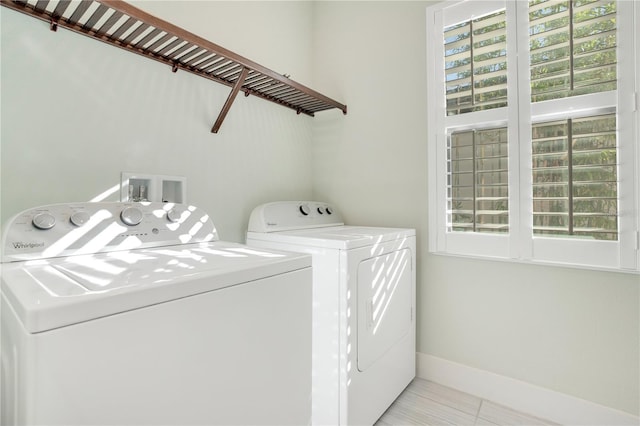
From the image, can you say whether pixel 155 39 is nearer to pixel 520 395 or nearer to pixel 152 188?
pixel 152 188

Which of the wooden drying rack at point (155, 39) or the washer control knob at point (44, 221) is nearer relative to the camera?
the washer control knob at point (44, 221)

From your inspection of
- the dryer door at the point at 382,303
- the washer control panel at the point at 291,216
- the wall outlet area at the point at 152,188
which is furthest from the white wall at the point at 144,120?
the dryer door at the point at 382,303

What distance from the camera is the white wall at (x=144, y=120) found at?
→ 3.69 ft

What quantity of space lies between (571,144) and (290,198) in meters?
1.60

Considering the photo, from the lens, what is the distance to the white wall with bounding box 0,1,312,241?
44.3 inches

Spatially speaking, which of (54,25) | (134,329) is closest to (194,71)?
(54,25)

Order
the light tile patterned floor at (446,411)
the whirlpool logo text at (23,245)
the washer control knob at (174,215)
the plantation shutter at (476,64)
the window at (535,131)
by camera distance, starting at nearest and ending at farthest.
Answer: the whirlpool logo text at (23,245) < the washer control knob at (174,215) < the window at (535,131) < the light tile patterned floor at (446,411) < the plantation shutter at (476,64)

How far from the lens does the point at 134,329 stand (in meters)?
0.68

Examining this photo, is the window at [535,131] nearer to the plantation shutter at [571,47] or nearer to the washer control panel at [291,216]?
the plantation shutter at [571,47]

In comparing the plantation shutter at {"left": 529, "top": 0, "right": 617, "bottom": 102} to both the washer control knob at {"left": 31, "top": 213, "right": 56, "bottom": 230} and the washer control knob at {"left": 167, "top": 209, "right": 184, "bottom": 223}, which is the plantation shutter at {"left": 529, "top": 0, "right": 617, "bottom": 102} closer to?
the washer control knob at {"left": 167, "top": 209, "right": 184, "bottom": 223}

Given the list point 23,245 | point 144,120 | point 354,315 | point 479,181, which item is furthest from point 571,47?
point 23,245

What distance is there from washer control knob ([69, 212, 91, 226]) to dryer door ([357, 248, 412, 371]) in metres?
1.06

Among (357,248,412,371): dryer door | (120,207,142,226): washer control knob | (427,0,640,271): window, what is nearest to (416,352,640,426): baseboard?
(357,248,412,371): dryer door

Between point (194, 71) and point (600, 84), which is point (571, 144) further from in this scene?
point (194, 71)
